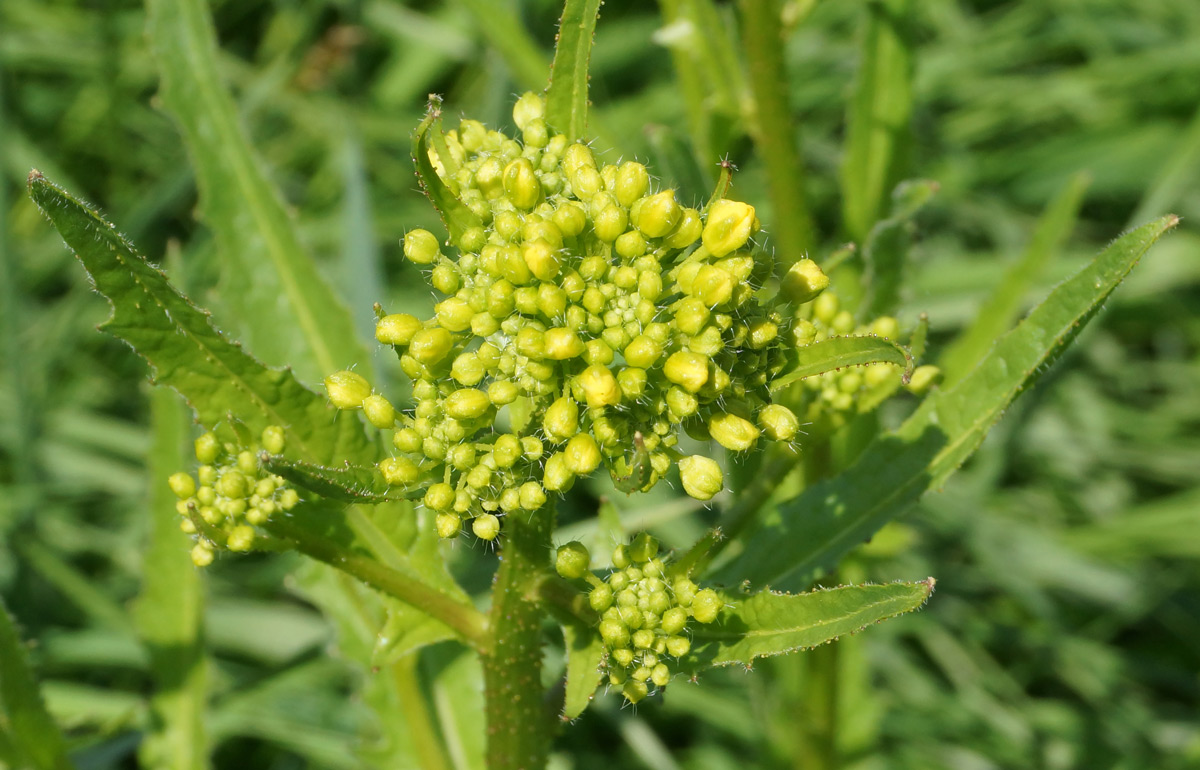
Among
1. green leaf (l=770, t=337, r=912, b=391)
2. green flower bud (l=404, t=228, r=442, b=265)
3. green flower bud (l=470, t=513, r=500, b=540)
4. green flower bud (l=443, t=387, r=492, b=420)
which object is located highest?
green flower bud (l=404, t=228, r=442, b=265)

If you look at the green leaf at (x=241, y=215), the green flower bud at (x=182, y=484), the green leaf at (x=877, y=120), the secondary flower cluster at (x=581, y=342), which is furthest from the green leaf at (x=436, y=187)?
the green leaf at (x=877, y=120)

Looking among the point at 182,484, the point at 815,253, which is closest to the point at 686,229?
the point at 182,484

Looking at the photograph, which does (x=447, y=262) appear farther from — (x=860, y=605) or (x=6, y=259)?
(x=6, y=259)

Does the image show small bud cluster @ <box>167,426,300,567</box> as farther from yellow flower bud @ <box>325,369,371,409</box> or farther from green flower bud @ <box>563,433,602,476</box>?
green flower bud @ <box>563,433,602,476</box>

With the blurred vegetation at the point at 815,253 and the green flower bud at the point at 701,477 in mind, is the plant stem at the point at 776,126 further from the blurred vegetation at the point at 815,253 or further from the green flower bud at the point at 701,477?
the green flower bud at the point at 701,477

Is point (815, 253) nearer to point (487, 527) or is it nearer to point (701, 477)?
point (701, 477)

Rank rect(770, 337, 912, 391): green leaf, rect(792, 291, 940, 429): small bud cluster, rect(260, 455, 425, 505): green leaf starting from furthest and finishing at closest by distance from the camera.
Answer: rect(792, 291, 940, 429): small bud cluster → rect(770, 337, 912, 391): green leaf → rect(260, 455, 425, 505): green leaf

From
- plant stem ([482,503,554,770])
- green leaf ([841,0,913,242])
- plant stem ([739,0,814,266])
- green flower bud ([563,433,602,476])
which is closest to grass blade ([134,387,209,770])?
plant stem ([482,503,554,770])
